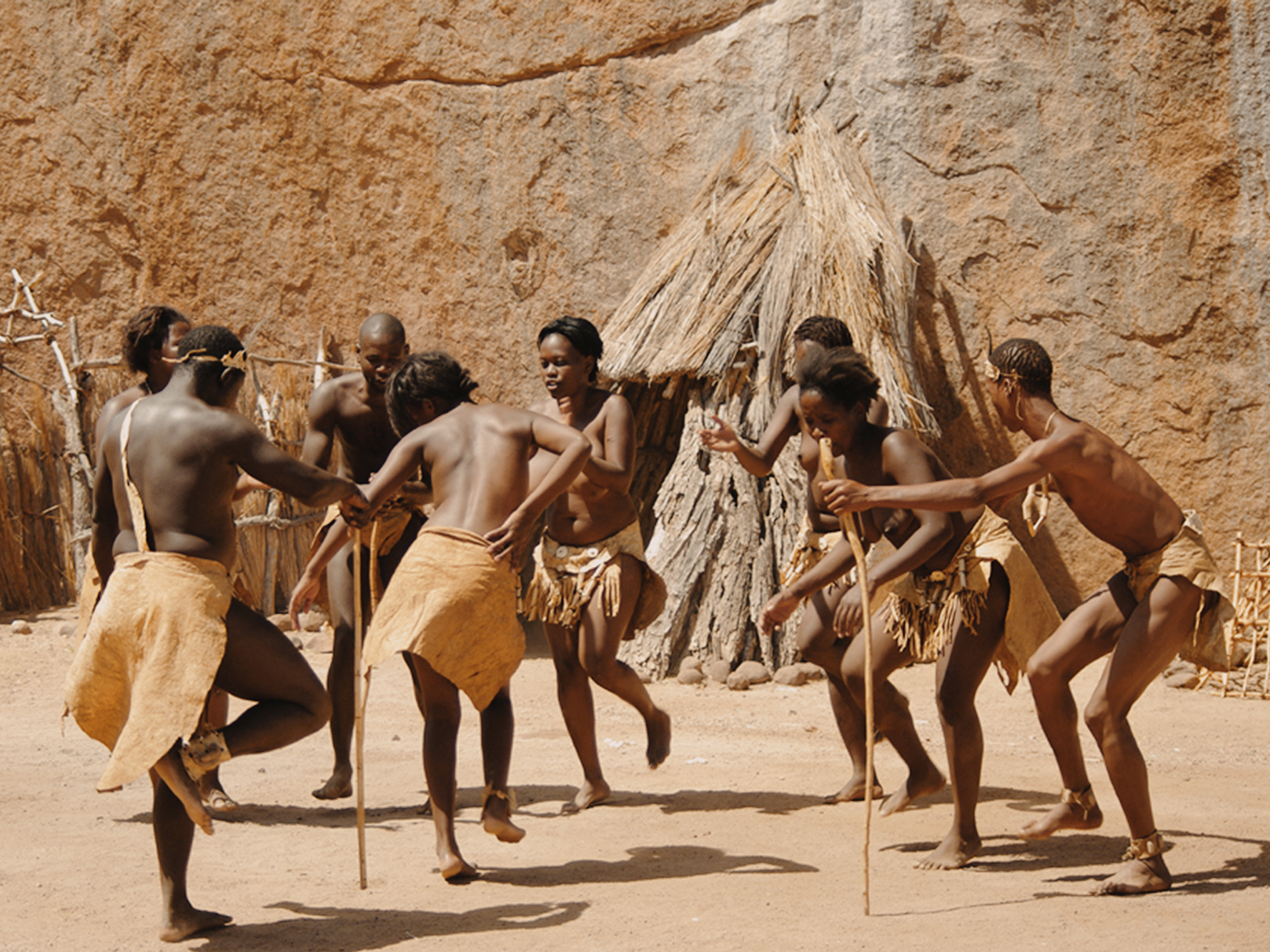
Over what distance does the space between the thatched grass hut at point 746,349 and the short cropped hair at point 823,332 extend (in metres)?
2.45

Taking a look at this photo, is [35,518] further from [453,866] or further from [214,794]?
[453,866]

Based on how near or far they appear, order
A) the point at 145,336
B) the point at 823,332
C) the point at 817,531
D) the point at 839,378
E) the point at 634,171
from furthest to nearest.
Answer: the point at 634,171 → the point at 823,332 → the point at 817,531 → the point at 145,336 → the point at 839,378

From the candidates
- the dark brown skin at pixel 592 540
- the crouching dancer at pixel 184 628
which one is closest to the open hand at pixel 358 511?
the crouching dancer at pixel 184 628

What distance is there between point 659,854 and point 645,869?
0.60 feet

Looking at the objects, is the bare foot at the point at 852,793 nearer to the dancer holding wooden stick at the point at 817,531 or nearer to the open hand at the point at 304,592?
the dancer holding wooden stick at the point at 817,531

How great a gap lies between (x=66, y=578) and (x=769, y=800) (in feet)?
22.9

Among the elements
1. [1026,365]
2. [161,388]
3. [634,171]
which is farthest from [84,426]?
[1026,365]

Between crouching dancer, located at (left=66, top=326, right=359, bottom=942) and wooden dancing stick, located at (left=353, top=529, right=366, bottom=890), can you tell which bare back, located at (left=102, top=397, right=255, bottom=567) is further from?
wooden dancing stick, located at (left=353, top=529, right=366, bottom=890)

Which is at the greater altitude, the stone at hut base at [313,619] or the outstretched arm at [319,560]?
the outstretched arm at [319,560]

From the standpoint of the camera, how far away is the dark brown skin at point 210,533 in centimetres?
355

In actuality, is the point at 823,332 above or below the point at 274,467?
above

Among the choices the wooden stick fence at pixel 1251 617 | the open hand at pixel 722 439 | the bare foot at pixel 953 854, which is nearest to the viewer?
the bare foot at pixel 953 854

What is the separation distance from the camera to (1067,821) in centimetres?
411

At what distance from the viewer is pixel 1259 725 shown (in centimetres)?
667
